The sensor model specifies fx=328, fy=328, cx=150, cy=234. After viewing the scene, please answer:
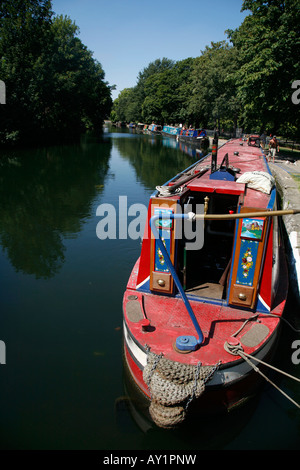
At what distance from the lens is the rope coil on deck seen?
5266 mm

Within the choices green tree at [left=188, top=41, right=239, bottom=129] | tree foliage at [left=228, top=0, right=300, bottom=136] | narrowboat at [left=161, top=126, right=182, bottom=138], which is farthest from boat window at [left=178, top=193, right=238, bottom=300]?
narrowboat at [left=161, top=126, right=182, bottom=138]

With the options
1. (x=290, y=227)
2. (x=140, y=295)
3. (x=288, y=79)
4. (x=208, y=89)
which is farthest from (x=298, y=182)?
(x=208, y=89)

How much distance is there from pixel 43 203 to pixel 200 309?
15.1 metres

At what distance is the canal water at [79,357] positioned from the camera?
5.98m

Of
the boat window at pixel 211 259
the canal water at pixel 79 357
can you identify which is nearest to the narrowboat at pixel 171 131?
the canal water at pixel 79 357

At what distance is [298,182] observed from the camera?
19.1 m

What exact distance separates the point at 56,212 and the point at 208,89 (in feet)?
131

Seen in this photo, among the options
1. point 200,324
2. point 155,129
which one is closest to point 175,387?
point 200,324

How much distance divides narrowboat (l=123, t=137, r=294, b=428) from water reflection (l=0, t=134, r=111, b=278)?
5.74 m

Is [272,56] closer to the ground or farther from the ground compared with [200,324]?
farther from the ground

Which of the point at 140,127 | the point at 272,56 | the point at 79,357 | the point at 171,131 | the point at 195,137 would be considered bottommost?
the point at 79,357

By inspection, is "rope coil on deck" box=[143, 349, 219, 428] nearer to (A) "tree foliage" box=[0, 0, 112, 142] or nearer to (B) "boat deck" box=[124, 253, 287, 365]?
(B) "boat deck" box=[124, 253, 287, 365]

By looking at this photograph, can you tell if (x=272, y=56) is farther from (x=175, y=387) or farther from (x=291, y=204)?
(x=175, y=387)

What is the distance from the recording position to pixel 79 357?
25.6 ft
